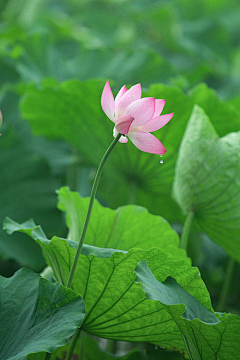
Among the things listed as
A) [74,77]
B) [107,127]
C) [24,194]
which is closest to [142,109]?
[107,127]

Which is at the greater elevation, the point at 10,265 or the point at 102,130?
the point at 102,130

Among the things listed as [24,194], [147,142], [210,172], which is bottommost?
[24,194]

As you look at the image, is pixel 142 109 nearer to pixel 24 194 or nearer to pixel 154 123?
pixel 154 123

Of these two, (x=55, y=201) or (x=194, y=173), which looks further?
(x=55, y=201)

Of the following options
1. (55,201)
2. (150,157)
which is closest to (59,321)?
(150,157)

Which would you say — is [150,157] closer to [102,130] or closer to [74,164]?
[102,130]

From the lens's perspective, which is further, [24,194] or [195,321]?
[24,194]
